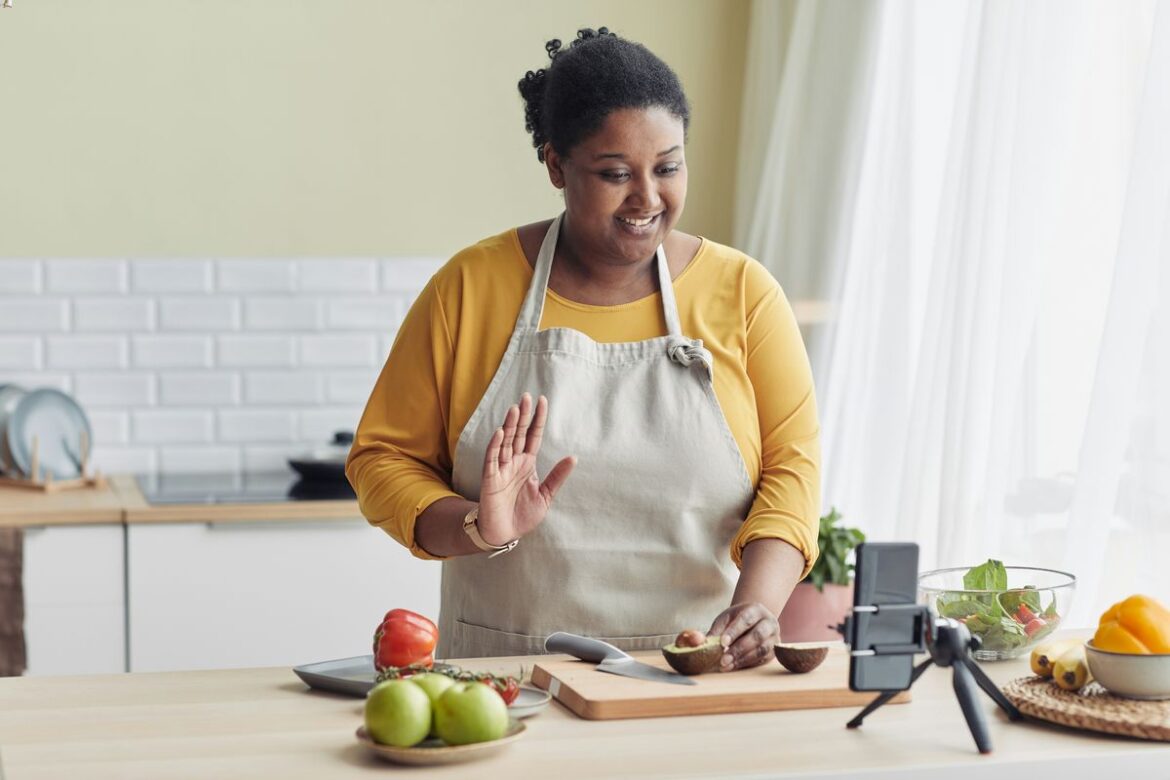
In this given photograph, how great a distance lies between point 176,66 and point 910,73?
2.08m

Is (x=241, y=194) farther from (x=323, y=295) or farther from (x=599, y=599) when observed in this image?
(x=599, y=599)

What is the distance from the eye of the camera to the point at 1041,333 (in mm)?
2717

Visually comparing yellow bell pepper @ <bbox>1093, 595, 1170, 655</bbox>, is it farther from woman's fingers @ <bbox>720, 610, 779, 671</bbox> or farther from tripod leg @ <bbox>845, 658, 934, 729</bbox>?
woman's fingers @ <bbox>720, 610, 779, 671</bbox>

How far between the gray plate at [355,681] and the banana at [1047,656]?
24.4 inches

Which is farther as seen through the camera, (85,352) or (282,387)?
(282,387)

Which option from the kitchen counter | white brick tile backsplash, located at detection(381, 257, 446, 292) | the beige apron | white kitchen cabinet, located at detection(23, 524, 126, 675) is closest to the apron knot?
the beige apron

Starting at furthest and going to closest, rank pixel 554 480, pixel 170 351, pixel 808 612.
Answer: pixel 170 351 < pixel 808 612 < pixel 554 480

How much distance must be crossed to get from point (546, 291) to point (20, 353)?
2334 mm

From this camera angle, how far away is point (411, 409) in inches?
86.1

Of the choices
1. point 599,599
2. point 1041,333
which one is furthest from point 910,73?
point 599,599

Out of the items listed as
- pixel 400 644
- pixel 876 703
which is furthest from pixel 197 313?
pixel 876 703

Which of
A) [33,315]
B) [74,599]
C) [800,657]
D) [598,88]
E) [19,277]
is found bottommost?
[74,599]

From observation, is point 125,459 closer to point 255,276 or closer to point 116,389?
point 116,389

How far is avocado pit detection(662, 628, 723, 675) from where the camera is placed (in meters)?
1.77
